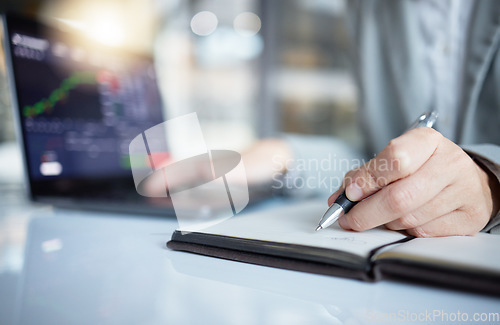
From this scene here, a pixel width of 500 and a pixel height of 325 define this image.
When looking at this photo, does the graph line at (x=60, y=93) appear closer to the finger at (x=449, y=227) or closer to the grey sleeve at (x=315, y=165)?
the grey sleeve at (x=315, y=165)

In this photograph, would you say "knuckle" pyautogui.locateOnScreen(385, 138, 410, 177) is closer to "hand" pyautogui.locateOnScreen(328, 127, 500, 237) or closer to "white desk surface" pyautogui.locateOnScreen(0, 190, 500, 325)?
"hand" pyautogui.locateOnScreen(328, 127, 500, 237)

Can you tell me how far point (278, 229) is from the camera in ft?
1.18

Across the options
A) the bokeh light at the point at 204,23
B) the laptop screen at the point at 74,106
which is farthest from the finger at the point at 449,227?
the bokeh light at the point at 204,23

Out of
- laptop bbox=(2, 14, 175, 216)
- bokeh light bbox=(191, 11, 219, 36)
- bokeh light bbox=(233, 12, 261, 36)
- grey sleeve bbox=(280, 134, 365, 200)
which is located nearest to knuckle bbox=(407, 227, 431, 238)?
laptop bbox=(2, 14, 175, 216)

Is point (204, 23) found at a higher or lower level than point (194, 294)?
higher

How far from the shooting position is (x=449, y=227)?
13.9 inches

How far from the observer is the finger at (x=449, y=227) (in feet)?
1.15

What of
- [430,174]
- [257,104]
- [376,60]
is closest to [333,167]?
[376,60]

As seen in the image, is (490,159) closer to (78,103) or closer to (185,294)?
(185,294)

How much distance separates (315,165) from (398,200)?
1.83 ft

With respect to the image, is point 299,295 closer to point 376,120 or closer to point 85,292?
point 85,292

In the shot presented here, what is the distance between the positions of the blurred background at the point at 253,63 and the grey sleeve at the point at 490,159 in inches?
68.9

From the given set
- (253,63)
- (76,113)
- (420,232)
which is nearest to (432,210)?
(420,232)

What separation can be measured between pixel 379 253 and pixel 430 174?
109 millimetres
